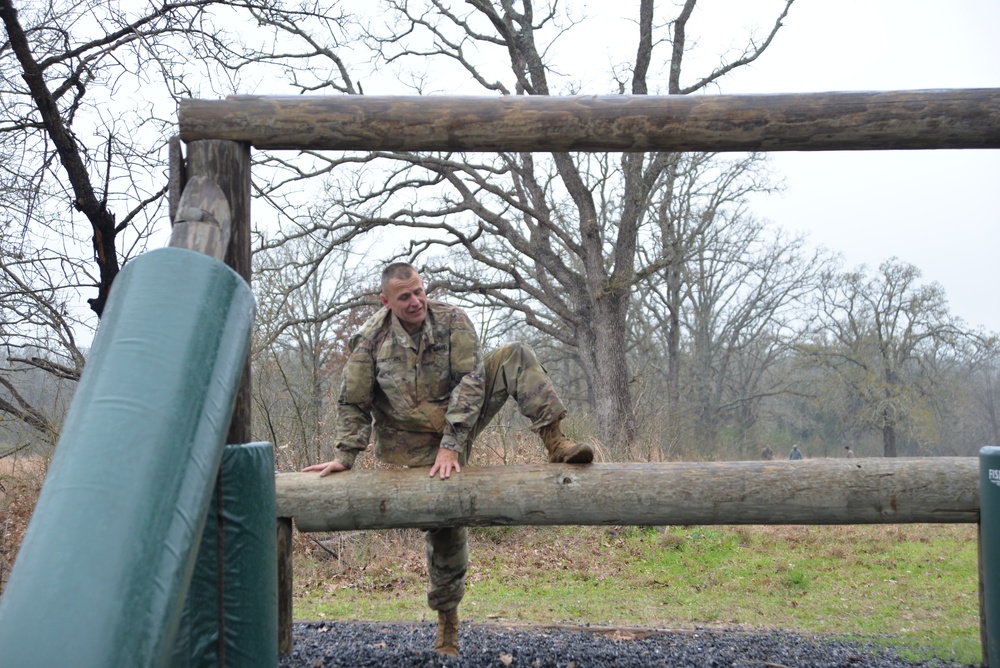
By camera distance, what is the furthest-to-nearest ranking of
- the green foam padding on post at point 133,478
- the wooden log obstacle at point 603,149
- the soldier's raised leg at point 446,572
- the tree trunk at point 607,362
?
1. the tree trunk at point 607,362
2. the soldier's raised leg at point 446,572
3. the wooden log obstacle at point 603,149
4. the green foam padding on post at point 133,478

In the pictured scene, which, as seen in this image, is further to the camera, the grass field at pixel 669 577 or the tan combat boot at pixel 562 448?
the grass field at pixel 669 577

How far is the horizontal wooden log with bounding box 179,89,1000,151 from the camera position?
376 cm

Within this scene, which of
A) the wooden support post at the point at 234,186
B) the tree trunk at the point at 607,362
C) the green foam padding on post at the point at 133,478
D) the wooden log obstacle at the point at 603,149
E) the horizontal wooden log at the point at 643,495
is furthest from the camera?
the tree trunk at the point at 607,362

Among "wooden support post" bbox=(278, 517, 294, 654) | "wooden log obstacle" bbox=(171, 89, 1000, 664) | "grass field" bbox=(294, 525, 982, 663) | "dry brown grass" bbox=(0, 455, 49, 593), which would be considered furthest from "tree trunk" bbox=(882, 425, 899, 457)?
"wooden support post" bbox=(278, 517, 294, 654)

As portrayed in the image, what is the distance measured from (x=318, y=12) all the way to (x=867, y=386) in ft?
106

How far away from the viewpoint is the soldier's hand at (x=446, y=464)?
428 centimetres

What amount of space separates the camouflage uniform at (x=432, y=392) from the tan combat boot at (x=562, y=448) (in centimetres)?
8

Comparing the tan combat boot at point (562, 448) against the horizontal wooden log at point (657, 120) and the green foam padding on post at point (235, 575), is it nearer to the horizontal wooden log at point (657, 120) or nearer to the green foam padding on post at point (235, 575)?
the horizontal wooden log at point (657, 120)

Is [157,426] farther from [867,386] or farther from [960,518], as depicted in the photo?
[867,386]

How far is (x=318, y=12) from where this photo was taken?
23.8ft

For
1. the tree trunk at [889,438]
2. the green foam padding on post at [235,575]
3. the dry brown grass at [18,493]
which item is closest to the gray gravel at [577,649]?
the green foam padding on post at [235,575]

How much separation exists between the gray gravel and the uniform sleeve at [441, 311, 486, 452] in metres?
1.26

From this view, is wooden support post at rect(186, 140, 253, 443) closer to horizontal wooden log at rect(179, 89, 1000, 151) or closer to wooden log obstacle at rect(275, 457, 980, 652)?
horizontal wooden log at rect(179, 89, 1000, 151)

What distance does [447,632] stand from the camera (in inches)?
194
